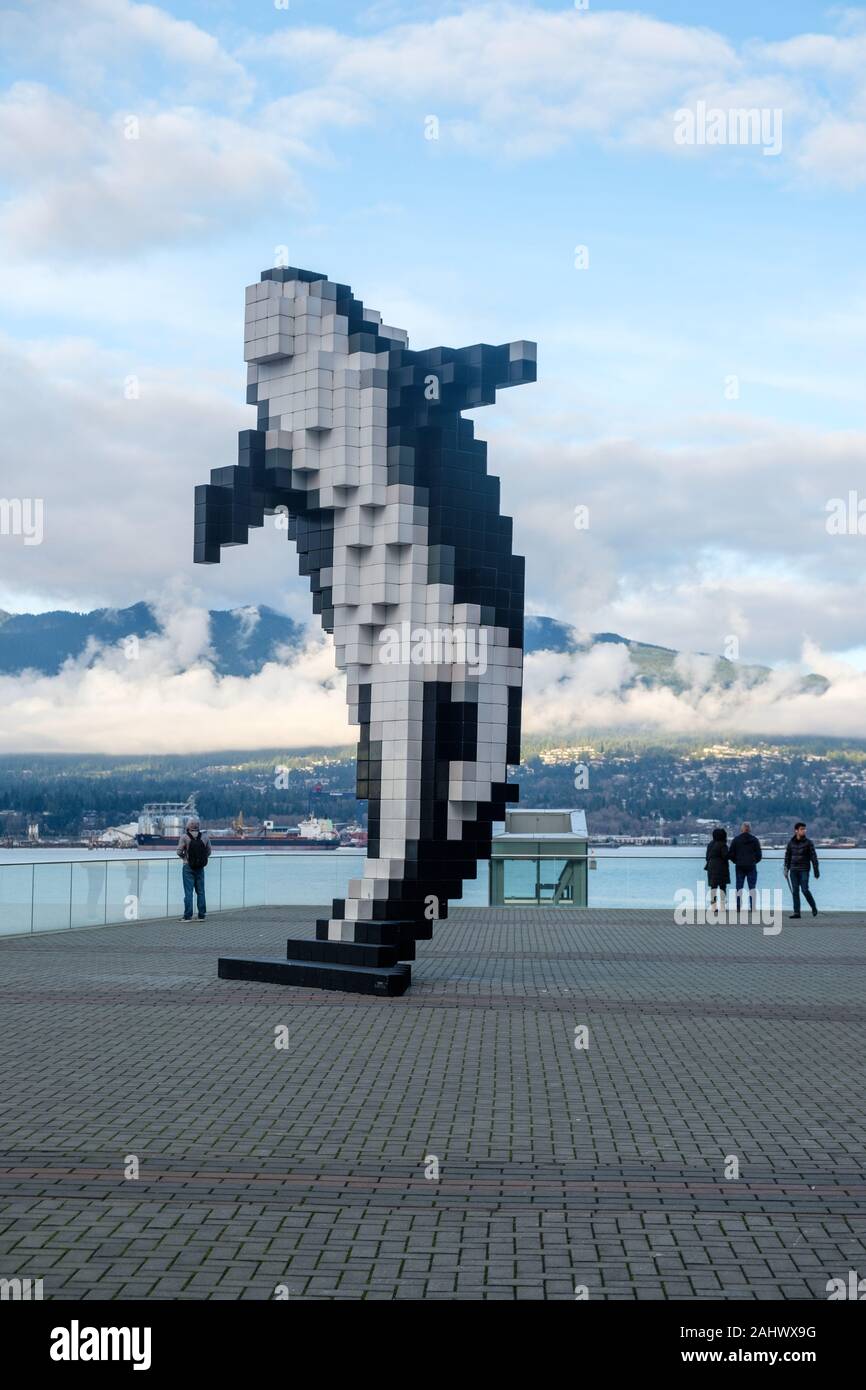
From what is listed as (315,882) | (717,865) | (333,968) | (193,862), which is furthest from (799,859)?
(333,968)

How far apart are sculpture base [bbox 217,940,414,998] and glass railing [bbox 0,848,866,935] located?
854 centimetres

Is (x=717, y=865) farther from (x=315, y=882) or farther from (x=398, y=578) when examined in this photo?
(x=398, y=578)

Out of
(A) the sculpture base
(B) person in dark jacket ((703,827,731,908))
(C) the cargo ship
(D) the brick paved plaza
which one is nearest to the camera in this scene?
(D) the brick paved plaza

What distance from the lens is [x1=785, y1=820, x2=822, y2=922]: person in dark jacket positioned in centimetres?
2753

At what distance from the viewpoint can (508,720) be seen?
16578 mm

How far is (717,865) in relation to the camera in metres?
29.2

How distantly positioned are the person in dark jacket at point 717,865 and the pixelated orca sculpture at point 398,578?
42.7 ft

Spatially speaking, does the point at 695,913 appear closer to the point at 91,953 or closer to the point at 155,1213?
the point at 91,953

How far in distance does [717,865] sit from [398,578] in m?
14.7

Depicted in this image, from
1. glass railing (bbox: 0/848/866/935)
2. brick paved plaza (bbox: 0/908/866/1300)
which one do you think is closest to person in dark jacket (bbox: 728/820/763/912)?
glass railing (bbox: 0/848/866/935)

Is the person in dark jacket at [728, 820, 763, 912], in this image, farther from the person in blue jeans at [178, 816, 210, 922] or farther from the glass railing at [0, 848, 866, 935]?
the person in blue jeans at [178, 816, 210, 922]

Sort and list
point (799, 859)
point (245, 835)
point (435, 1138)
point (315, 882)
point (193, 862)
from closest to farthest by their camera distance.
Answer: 1. point (435, 1138)
2. point (193, 862)
3. point (799, 859)
4. point (315, 882)
5. point (245, 835)

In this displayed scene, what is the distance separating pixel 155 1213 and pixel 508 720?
969 cm
